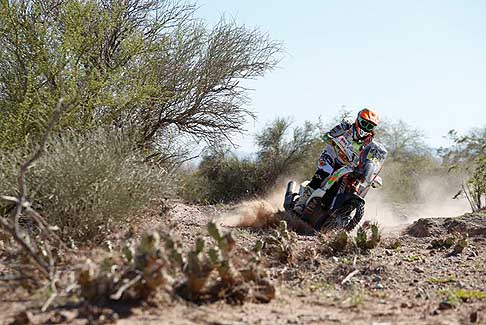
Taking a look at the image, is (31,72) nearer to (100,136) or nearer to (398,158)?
(100,136)

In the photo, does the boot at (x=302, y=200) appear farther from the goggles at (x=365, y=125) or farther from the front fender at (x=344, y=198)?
the goggles at (x=365, y=125)

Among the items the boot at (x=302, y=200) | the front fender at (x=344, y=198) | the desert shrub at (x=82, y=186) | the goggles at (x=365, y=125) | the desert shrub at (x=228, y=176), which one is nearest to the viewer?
the desert shrub at (x=82, y=186)

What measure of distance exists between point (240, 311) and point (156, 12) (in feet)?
30.6

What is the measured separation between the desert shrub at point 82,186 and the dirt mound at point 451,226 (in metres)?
5.66

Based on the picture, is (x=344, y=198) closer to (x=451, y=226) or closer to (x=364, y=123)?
(x=364, y=123)

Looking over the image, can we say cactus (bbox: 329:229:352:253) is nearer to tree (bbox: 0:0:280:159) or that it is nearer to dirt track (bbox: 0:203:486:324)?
dirt track (bbox: 0:203:486:324)

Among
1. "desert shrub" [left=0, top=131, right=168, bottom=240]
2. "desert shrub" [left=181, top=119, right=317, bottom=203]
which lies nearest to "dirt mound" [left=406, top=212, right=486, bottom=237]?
"desert shrub" [left=0, top=131, right=168, bottom=240]

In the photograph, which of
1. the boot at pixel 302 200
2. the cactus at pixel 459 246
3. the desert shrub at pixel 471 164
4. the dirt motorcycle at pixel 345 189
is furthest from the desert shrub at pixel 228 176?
the cactus at pixel 459 246

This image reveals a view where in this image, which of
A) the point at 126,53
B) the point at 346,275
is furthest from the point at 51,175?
the point at 126,53

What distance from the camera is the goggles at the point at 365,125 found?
11.8 metres

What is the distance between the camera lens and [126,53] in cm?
1105

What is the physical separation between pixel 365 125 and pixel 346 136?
0.42 metres

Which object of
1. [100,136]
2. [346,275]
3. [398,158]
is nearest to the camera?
[346,275]

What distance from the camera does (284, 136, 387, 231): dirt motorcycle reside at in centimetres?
1149
